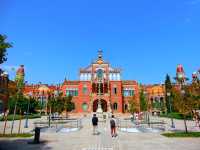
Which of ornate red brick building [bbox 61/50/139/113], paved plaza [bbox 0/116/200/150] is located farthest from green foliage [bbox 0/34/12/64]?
ornate red brick building [bbox 61/50/139/113]

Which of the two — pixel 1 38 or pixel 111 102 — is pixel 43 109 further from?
pixel 1 38

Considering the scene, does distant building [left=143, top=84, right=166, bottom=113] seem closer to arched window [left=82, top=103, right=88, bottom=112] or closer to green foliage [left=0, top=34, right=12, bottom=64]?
arched window [left=82, top=103, right=88, bottom=112]

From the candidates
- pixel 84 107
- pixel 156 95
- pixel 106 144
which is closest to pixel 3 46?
pixel 106 144

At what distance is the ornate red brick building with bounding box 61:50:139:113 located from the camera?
67312mm

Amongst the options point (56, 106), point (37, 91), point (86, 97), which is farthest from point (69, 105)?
point (37, 91)

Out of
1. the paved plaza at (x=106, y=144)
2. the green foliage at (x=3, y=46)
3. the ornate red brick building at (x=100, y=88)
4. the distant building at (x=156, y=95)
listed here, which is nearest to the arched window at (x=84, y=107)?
the ornate red brick building at (x=100, y=88)

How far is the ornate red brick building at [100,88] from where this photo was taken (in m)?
67.3

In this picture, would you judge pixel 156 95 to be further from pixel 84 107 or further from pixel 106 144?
pixel 106 144

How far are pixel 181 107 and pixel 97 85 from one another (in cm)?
4991

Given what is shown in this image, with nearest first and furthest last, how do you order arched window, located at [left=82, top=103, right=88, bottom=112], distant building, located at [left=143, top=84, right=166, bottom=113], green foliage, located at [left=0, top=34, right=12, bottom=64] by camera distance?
green foliage, located at [left=0, top=34, right=12, bottom=64]
arched window, located at [left=82, top=103, right=88, bottom=112]
distant building, located at [left=143, top=84, right=166, bottom=113]

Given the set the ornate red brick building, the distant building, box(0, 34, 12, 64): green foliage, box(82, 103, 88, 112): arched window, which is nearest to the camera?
box(0, 34, 12, 64): green foliage

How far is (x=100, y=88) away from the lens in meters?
68.7

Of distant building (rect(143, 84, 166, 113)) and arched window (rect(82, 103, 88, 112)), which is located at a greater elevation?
distant building (rect(143, 84, 166, 113))

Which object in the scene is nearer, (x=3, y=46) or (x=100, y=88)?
(x=3, y=46)
